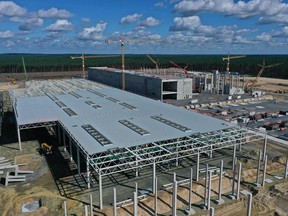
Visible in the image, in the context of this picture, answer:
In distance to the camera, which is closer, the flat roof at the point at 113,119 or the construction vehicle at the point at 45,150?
the flat roof at the point at 113,119

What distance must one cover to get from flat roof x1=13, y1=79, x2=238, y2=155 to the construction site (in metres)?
0.17

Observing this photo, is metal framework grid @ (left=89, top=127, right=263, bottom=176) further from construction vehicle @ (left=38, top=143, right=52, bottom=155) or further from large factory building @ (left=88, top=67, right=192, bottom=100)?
large factory building @ (left=88, top=67, right=192, bottom=100)

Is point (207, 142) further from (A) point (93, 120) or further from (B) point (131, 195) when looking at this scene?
(A) point (93, 120)

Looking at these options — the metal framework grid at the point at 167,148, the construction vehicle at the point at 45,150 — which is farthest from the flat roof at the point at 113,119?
the construction vehicle at the point at 45,150

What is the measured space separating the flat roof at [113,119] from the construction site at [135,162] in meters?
0.17

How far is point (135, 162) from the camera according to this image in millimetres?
31984

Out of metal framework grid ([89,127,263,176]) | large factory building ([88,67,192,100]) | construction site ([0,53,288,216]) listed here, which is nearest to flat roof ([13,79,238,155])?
construction site ([0,53,288,216])

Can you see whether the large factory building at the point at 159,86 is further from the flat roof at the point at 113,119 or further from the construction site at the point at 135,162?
the construction site at the point at 135,162

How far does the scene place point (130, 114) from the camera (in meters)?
52.5

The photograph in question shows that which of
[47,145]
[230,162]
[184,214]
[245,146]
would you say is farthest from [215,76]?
[184,214]

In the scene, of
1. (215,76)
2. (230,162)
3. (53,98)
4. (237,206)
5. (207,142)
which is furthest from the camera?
(215,76)

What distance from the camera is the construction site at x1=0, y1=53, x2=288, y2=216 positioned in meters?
31.3

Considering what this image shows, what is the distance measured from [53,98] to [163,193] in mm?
47190

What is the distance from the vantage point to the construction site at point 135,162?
31.3 metres
